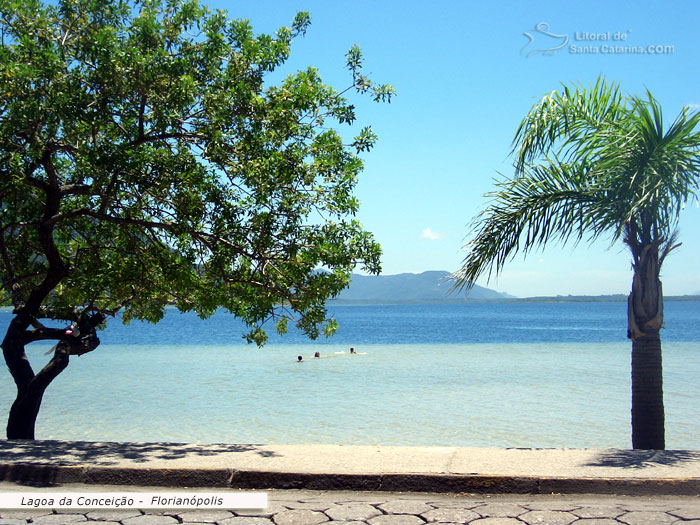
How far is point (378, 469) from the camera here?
5855 millimetres

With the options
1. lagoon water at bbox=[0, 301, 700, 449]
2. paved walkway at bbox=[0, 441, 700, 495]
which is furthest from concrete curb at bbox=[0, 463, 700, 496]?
lagoon water at bbox=[0, 301, 700, 449]

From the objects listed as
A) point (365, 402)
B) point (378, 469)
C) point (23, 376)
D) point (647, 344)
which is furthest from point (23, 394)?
point (365, 402)

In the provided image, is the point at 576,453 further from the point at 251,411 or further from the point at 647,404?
the point at 251,411

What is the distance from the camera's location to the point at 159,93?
797 cm

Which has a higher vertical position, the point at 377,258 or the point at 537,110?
the point at 537,110

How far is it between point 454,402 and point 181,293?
535 inches

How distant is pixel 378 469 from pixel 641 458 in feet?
8.50

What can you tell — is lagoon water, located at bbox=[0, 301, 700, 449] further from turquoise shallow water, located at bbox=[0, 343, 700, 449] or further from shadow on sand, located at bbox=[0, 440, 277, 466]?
shadow on sand, located at bbox=[0, 440, 277, 466]

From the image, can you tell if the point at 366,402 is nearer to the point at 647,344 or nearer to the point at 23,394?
the point at 23,394

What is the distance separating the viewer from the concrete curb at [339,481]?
5449 mm

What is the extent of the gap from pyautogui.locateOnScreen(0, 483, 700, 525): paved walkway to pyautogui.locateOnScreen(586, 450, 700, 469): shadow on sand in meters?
0.60

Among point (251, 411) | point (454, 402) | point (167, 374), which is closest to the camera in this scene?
point (251, 411)

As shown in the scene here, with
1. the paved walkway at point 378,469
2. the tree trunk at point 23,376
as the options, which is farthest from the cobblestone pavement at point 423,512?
the tree trunk at point 23,376

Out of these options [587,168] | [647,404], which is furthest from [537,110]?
[647,404]
